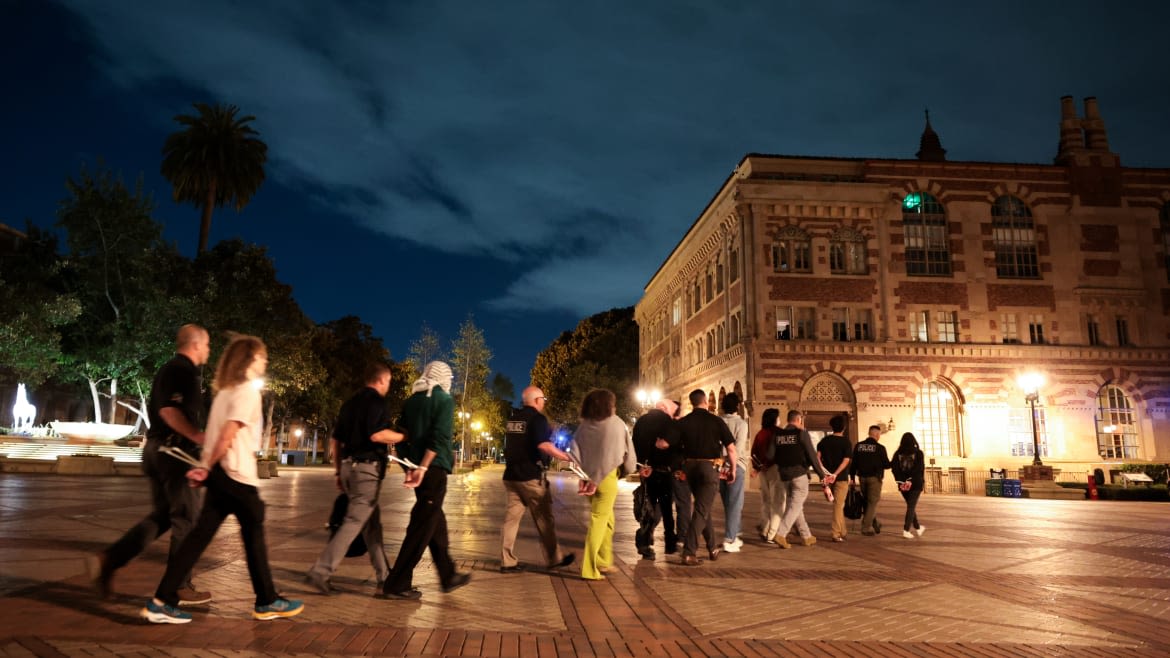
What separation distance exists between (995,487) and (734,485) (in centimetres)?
2239

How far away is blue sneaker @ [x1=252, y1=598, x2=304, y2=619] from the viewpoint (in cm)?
500

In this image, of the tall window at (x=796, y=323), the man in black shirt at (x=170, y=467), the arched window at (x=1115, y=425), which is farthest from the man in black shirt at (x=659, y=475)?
the arched window at (x=1115, y=425)

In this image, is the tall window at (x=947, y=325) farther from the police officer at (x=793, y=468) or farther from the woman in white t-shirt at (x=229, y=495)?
the woman in white t-shirt at (x=229, y=495)

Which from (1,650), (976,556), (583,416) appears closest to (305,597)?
(1,650)

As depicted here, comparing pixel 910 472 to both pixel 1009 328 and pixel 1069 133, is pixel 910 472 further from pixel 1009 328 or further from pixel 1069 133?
pixel 1069 133

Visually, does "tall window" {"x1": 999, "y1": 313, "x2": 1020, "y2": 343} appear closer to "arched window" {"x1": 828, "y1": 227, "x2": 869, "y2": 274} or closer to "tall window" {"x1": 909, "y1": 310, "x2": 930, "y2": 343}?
"tall window" {"x1": 909, "y1": 310, "x2": 930, "y2": 343}

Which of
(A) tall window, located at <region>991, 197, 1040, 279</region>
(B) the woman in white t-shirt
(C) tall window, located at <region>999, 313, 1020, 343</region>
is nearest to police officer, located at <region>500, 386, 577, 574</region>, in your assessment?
(B) the woman in white t-shirt

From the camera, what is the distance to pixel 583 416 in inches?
305

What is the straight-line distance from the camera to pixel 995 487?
27.7 metres

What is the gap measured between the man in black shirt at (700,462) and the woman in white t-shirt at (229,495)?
14.8ft

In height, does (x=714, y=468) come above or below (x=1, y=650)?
above

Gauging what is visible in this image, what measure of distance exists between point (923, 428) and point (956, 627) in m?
29.3

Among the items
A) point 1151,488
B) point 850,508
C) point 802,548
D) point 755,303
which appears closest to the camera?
point 802,548

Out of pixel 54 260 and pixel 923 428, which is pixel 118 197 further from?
pixel 923 428
